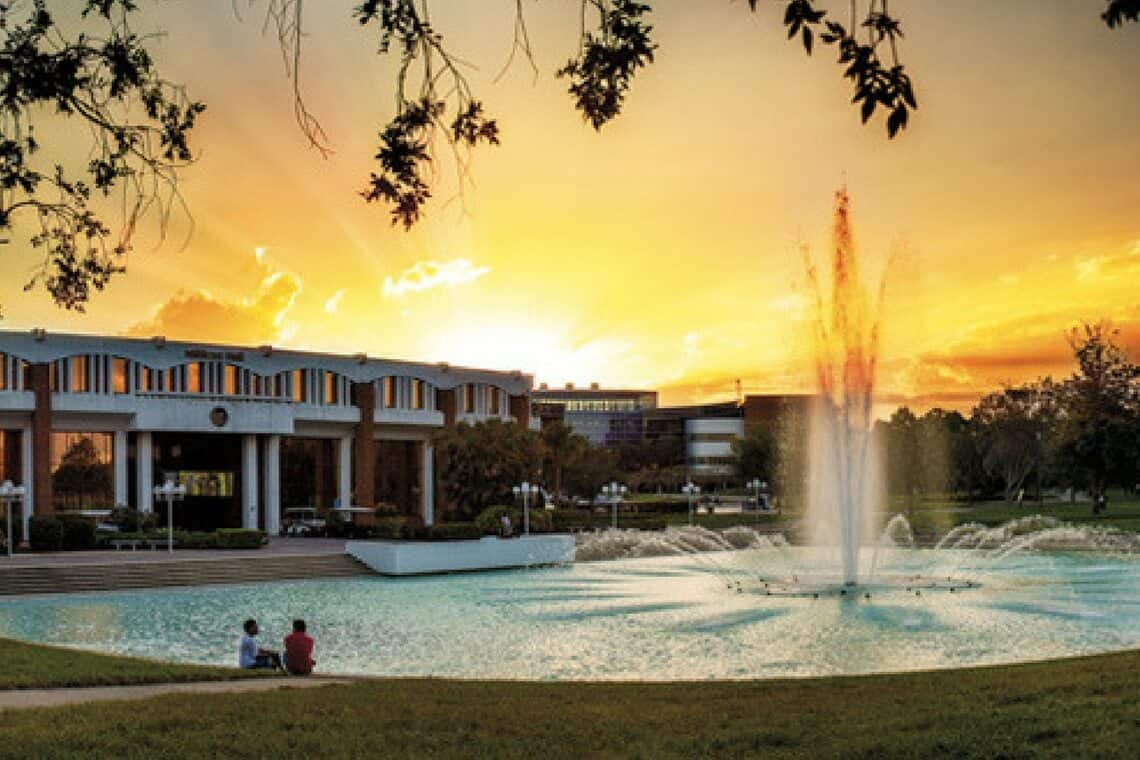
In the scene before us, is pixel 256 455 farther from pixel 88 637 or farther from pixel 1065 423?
pixel 1065 423

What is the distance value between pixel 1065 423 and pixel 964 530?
1638 centimetres

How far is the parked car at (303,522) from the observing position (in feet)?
192

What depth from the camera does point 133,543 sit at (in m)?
46.8

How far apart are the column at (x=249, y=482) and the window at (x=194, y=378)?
3955 millimetres

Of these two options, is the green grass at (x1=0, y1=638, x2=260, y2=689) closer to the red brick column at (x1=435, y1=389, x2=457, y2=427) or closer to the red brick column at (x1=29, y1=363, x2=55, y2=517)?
the red brick column at (x1=29, y1=363, x2=55, y2=517)

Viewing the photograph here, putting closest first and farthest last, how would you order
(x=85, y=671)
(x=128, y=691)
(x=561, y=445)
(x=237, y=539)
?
(x=128, y=691)
(x=85, y=671)
(x=237, y=539)
(x=561, y=445)

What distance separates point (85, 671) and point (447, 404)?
5350 centimetres

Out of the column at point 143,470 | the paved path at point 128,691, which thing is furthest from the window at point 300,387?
the paved path at point 128,691

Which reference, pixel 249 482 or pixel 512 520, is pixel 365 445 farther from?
pixel 512 520

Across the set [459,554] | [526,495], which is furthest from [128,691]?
[526,495]

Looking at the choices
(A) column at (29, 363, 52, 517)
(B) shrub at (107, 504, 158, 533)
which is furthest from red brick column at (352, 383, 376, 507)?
(A) column at (29, 363, 52, 517)

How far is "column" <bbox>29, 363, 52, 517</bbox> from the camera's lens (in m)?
54.4

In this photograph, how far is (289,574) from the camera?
136 feet

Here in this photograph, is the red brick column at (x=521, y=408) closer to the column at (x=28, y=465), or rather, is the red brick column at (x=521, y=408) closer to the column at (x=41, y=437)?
the column at (x=41, y=437)
